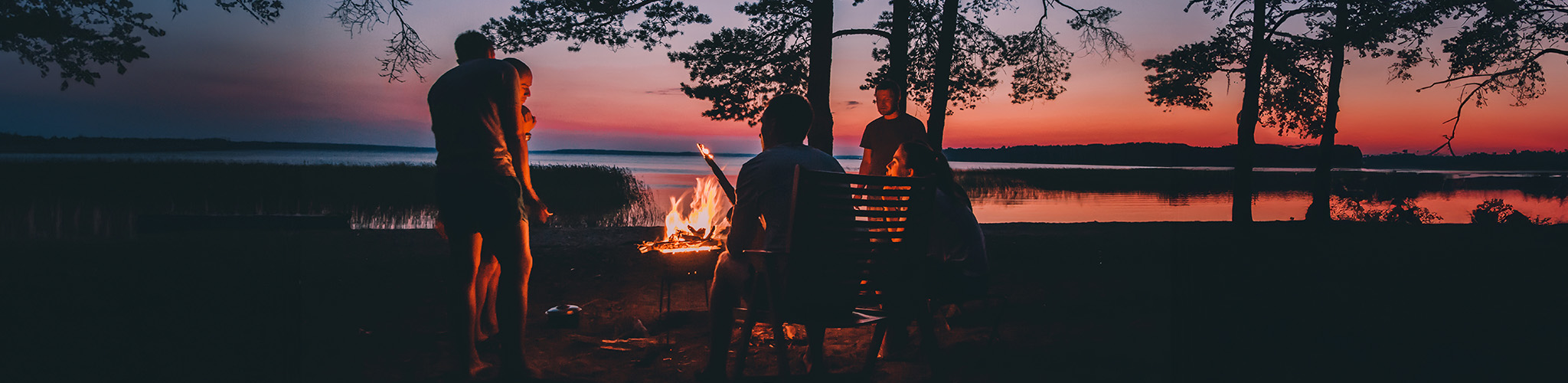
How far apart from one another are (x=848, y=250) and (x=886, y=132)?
3.22m

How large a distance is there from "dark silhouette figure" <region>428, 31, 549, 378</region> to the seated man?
0.93m

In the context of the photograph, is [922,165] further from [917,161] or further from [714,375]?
[714,375]

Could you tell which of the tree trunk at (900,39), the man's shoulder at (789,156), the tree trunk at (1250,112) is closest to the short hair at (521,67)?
the man's shoulder at (789,156)

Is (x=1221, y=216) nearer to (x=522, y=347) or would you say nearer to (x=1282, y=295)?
(x=1282, y=295)

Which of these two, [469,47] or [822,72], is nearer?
[469,47]

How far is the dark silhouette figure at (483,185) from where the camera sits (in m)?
3.11

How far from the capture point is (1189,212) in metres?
20.0

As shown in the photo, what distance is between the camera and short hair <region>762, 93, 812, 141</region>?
2.96m

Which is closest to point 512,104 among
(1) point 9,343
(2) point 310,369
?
(2) point 310,369

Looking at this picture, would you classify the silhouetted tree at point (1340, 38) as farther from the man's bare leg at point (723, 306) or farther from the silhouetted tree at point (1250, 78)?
the man's bare leg at point (723, 306)

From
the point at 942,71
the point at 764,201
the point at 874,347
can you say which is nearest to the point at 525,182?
the point at 764,201

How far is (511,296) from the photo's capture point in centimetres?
316

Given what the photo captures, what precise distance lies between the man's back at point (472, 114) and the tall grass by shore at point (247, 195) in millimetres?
10332

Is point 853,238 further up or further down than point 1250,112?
further down
